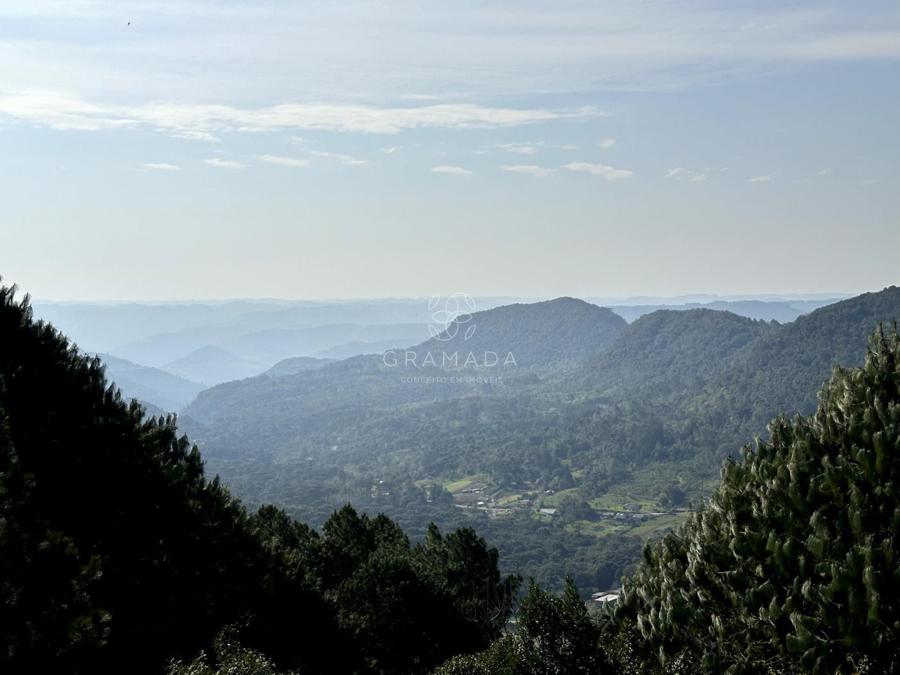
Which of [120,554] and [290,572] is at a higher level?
[120,554]

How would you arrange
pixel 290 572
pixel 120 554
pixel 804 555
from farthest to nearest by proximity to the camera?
pixel 290 572
pixel 120 554
pixel 804 555

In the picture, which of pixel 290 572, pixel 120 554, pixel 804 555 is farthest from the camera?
pixel 290 572

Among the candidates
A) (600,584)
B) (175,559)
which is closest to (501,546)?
(600,584)

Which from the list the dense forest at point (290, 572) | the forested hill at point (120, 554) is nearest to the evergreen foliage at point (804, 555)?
the dense forest at point (290, 572)

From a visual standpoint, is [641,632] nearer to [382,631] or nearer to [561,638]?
[561,638]

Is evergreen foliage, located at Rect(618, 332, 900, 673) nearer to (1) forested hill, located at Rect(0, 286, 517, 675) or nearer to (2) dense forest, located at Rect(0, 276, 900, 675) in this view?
(2) dense forest, located at Rect(0, 276, 900, 675)

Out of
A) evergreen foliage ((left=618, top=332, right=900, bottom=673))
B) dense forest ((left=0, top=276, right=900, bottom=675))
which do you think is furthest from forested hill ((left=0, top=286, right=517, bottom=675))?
evergreen foliage ((left=618, top=332, right=900, bottom=673))

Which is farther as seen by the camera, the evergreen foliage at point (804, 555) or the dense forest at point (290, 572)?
the dense forest at point (290, 572)

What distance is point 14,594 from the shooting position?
15016 millimetres

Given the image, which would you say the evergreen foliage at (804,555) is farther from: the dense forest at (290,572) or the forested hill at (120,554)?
the forested hill at (120,554)

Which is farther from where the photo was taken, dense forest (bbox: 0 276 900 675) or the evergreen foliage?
dense forest (bbox: 0 276 900 675)

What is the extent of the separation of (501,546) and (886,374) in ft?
614

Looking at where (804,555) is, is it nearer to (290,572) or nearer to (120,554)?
(120,554)

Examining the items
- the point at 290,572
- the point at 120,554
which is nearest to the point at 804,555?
the point at 120,554
